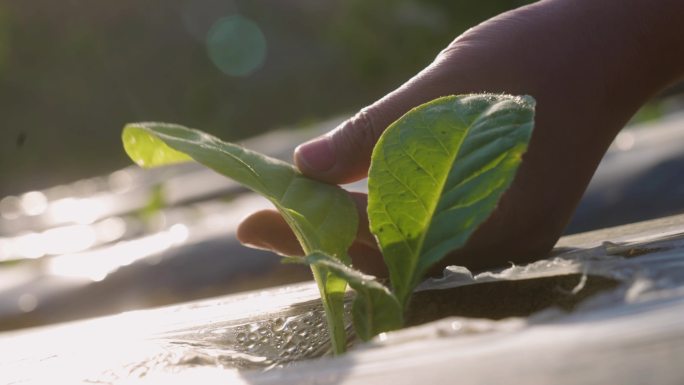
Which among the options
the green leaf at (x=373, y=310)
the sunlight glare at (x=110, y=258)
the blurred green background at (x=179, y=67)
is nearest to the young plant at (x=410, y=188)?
the green leaf at (x=373, y=310)

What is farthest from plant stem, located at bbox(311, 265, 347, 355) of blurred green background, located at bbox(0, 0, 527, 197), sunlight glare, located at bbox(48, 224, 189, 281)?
blurred green background, located at bbox(0, 0, 527, 197)

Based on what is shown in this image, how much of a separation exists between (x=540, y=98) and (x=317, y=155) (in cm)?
27

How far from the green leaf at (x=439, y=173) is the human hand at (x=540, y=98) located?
18 centimetres

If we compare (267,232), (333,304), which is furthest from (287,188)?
(267,232)

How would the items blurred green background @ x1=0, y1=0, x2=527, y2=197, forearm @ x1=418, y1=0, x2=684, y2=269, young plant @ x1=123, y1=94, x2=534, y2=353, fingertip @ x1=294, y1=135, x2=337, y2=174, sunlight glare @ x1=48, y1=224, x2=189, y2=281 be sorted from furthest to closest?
blurred green background @ x1=0, y1=0, x2=527, y2=197, sunlight glare @ x1=48, y1=224, x2=189, y2=281, forearm @ x1=418, y1=0, x2=684, y2=269, fingertip @ x1=294, y1=135, x2=337, y2=174, young plant @ x1=123, y1=94, x2=534, y2=353

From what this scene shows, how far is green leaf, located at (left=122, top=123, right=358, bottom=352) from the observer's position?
0.55 m

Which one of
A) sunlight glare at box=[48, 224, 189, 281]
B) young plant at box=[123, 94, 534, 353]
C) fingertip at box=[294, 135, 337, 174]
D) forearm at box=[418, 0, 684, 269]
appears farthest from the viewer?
sunlight glare at box=[48, 224, 189, 281]

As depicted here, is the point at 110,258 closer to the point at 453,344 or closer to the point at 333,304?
the point at 333,304

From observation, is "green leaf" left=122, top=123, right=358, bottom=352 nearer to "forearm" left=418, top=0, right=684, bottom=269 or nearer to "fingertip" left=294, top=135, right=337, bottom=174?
"fingertip" left=294, top=135, right=337, bottom=174

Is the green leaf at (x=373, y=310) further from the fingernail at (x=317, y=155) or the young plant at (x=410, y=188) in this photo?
the fingernail at (x=317, y=155)

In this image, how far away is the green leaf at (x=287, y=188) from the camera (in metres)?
0.55

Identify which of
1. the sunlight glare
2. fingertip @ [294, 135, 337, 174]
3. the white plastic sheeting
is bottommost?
the white plastic sheeting

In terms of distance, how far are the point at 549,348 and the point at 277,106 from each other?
51.1 feet

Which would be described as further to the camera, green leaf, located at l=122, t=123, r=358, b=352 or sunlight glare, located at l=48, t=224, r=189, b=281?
sunlight glare, located at l=48, t=224, r=189, b=281
